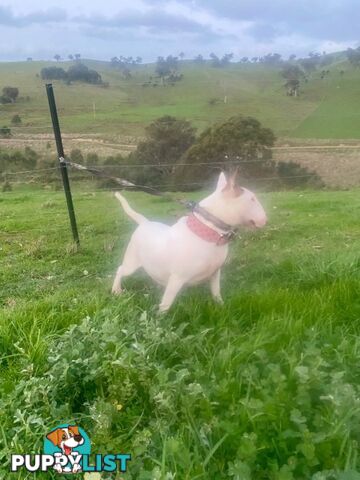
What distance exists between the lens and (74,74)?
12.9 ft

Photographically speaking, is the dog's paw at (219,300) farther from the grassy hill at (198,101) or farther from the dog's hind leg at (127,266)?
the grassy hill at (198,101)

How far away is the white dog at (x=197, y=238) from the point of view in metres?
2.79

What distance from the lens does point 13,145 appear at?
3914 millimetres

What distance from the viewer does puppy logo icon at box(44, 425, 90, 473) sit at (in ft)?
6.65

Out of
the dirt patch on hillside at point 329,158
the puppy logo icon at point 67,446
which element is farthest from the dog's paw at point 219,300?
the puppy logo icon at point 67,446

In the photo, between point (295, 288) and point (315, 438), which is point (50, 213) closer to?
point (295, 288)

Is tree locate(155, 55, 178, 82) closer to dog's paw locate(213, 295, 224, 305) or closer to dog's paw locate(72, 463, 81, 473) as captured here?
dog's paw locate(213, 295, 224, 305)

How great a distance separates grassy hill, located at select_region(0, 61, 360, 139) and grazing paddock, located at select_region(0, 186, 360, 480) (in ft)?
1.67

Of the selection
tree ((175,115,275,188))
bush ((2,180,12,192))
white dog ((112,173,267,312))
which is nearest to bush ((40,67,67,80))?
bush ((2,180,12,192))

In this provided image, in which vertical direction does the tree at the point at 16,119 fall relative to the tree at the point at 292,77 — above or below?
below

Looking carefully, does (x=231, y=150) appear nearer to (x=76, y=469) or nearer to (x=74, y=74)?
(x=74, y=74)

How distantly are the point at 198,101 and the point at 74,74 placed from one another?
0.96m

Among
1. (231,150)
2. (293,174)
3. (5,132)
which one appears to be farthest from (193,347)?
(5,132)

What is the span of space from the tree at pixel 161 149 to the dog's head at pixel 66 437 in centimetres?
174
